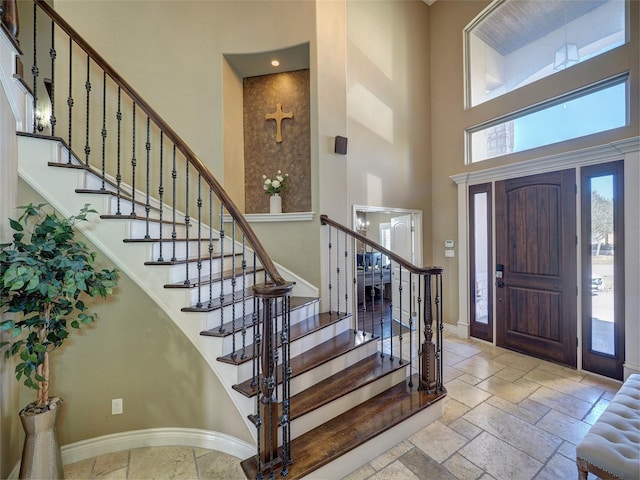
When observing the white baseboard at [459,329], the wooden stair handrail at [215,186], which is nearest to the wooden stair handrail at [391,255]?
the wooden stair handrail at [215,186]

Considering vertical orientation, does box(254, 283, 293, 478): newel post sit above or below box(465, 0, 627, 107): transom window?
below

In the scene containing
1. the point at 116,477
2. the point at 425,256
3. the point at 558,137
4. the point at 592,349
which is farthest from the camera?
the point at 425,256

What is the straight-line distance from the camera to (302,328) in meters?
2.60

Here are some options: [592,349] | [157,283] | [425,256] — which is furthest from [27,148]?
[592,349]

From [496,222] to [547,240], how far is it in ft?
2.01

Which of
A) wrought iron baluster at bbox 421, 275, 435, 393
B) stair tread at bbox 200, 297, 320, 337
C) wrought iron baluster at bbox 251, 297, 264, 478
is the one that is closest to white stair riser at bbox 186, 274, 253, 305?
stair tread at bbox 200, 297, 320, 337

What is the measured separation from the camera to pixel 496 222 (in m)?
3.84

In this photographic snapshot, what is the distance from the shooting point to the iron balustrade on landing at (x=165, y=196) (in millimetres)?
1683

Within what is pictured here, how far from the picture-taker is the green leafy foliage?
1.48 metres

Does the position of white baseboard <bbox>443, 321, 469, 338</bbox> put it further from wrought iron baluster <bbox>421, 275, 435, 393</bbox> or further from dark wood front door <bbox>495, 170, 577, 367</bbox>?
wrought iron baluster <bbox>421, 275, 435, 393</bbox>

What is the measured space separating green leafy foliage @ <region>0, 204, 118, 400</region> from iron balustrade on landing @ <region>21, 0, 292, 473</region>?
1.38 feet

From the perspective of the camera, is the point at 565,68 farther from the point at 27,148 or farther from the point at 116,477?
the point at 116,477

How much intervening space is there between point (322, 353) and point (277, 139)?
8.43ft

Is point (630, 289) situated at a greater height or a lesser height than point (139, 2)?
lesser
